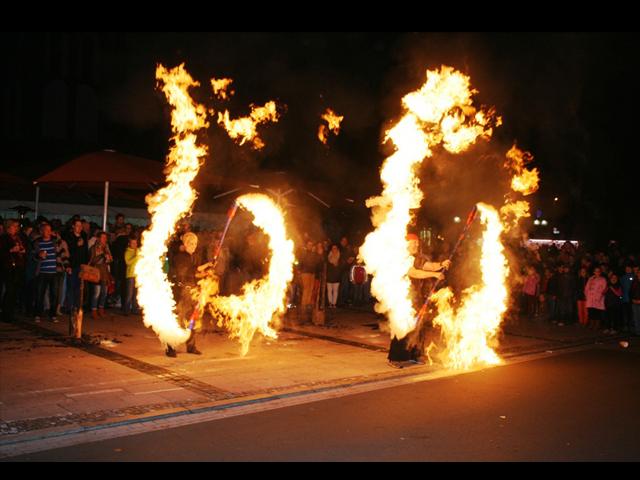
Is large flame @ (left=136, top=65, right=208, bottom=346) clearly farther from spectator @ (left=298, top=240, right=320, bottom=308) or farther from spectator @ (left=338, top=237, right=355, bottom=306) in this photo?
spectator @ (left=338, top=237, right=355, bottom=306)

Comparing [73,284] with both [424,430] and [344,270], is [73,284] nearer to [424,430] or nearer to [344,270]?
[344,270]

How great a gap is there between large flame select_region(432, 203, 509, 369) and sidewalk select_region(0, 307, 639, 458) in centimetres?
43

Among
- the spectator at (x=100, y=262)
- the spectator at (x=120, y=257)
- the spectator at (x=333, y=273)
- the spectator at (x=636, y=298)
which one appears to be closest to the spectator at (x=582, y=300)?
the spectator at (x=636, y=298)

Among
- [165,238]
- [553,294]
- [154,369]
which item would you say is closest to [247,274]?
[165,238]

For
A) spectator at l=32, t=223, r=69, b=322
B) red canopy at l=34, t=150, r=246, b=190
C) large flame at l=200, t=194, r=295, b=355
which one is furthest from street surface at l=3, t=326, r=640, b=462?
spectator at l=32, t=223, r=69, b=322

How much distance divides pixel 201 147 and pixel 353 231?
1233 cm

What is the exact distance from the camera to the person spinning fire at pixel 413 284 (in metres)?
8.10

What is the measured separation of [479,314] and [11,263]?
7911 millimetres

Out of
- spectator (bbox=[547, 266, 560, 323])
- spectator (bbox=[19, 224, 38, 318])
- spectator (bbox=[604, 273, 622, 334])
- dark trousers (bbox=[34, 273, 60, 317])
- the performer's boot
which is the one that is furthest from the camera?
spectator (bbox=[547, 266, 560, 323])

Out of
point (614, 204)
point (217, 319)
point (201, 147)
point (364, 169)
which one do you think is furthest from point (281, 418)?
point (614, 204)

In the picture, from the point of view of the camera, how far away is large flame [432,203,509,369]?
8453 mm

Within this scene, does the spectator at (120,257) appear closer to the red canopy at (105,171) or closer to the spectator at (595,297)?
the red canopy at (105,171)

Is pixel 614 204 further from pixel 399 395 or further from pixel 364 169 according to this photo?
pixel 399 395

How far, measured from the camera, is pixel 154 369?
723 cm
